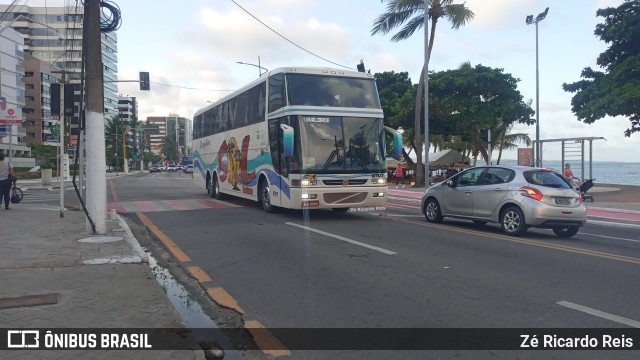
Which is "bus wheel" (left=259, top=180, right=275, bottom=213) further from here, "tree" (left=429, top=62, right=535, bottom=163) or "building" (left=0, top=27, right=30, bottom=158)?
"building" (left=0, top=27, right=30, bottom=158)

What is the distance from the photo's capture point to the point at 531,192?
1052 cm

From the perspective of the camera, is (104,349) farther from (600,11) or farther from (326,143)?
(600,11)

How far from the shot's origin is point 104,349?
4.18m

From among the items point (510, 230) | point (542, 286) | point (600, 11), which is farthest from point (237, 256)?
point (600, 11)

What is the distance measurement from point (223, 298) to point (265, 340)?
1.49 meters

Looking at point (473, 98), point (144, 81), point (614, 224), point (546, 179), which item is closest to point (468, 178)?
point (546, 179)

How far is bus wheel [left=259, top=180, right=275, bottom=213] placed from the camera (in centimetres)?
1430

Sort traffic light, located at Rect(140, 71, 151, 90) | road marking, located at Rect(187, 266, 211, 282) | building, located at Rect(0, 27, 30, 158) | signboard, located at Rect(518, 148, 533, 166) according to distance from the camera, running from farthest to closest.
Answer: building, located at Rect(0, 27, 30, 158) → traffic light, located at Rect(140, 71, 151, 90) → signboard, located at Rect(518, 148, 533, 166) → road marking, located at Rect(187, 266, 211, 282)

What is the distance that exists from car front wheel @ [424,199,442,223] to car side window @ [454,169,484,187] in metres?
0.85

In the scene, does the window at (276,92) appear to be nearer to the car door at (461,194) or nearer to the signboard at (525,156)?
the car door at (461,194)

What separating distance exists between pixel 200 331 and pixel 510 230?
26.3 ft

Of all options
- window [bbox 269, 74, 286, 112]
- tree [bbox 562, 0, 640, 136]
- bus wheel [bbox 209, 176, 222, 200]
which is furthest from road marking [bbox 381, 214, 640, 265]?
tree [bbox 562, 0, 640, 136]

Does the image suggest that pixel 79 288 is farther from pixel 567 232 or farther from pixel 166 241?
pixel 567 232

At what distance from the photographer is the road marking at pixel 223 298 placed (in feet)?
18.2
